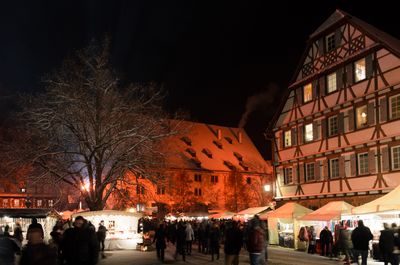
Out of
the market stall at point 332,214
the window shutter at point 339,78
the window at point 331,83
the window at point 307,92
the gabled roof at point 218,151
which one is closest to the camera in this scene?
the market stall at point 332,214

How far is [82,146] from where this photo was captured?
37312mm

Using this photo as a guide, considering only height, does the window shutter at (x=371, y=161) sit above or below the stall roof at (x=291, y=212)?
above

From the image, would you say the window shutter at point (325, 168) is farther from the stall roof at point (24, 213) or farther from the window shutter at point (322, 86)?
the stall roof at point (24, 213)

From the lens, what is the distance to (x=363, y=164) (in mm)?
34406

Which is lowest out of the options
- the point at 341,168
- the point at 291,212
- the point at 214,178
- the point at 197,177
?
the point at 291,212

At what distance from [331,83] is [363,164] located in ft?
21.1

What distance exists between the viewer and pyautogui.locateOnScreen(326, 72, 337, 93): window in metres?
37.5

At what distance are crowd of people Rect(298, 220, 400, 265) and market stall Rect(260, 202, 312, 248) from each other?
128 centimetres

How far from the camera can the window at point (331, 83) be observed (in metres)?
37.5

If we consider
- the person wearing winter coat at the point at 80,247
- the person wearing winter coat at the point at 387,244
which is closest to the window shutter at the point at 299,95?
the person wearing winter coat at the point at 387,244

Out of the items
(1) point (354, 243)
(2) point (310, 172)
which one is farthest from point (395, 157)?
(1) point (354, 243)

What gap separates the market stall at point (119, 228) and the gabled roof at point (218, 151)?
120 ft

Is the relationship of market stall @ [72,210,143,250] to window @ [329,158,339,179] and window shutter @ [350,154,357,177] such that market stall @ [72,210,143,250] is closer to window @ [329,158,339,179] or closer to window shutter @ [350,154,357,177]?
window @ [329,158,339,179]

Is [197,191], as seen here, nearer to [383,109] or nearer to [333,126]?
[333,126]
